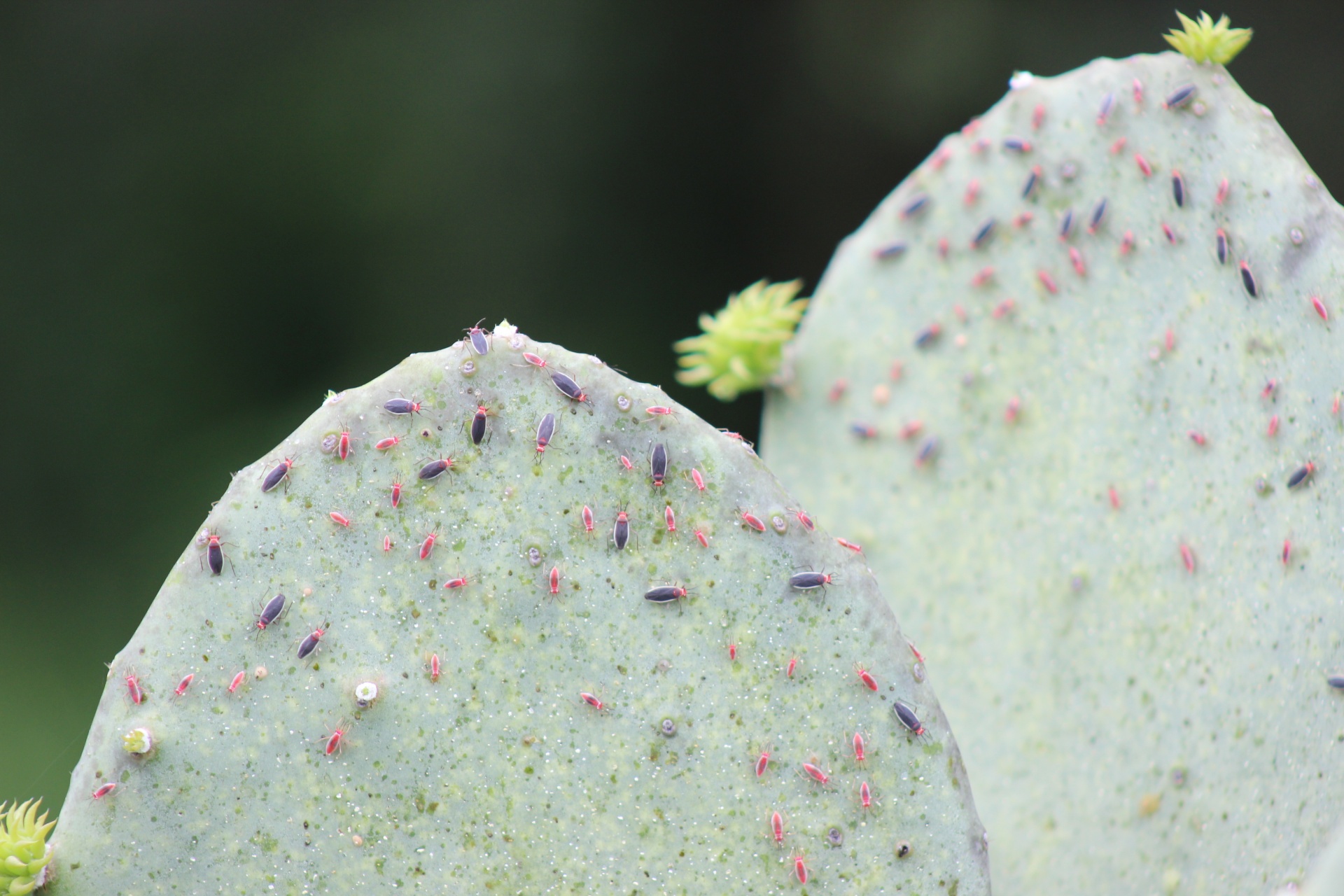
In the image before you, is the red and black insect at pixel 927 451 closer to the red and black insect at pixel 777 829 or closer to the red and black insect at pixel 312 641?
the red and black insect at pixel 777 829

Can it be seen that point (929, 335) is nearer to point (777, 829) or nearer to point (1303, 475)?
point (1303, 475)

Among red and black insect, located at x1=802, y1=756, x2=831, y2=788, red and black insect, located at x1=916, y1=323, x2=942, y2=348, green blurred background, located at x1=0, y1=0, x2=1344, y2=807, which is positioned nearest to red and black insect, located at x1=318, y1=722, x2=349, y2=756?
red and black insect, located at x1=802, y1=756, x2=831, y2=788

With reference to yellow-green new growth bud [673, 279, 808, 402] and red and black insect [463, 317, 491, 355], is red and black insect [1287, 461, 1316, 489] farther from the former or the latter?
red and black insect [463, 317, 491, 355]

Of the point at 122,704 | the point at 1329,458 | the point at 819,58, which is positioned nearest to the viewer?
the point at 122,704

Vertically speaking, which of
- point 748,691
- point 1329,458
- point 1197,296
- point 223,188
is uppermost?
point 223,188

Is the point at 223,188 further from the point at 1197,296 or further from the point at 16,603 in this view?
the point at 1197,296

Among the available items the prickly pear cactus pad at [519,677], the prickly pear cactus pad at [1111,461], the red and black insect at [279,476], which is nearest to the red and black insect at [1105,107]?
the prickly pear cactus pad at [1111,461]

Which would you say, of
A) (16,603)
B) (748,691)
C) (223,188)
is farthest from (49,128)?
(748,691)
